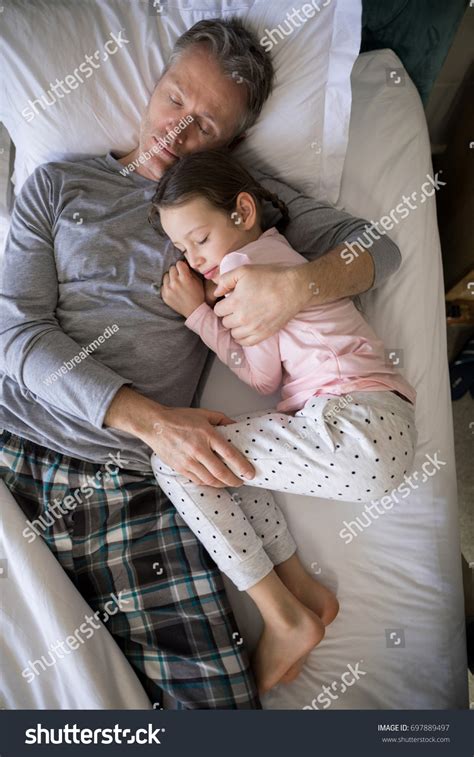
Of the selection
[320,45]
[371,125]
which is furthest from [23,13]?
[371,125]

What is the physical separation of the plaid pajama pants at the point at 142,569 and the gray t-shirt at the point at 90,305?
0.05 m

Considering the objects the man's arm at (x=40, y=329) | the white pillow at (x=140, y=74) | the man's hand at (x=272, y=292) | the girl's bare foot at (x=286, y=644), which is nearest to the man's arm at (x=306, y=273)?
the man's hand at (x=272, y=292)

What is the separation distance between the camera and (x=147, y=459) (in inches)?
44.0

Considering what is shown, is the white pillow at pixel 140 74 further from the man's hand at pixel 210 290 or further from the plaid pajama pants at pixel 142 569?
the plaid pajama pants at pixel 142 569

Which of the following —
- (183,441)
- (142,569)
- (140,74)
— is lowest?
(142,569)

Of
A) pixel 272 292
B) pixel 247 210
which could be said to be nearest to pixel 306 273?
pixel 272 292

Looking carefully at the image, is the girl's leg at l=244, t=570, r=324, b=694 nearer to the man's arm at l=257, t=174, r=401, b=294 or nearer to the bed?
the bed

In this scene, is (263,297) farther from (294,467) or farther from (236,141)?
(236,141)

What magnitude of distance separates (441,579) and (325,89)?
1.05 metres

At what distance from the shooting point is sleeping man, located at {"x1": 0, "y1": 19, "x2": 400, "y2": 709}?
103cm

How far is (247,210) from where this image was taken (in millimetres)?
1123

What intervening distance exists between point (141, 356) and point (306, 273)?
360 mm

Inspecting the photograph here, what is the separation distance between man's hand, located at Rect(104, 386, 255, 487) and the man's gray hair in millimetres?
639

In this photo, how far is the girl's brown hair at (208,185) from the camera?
107 centimetres
